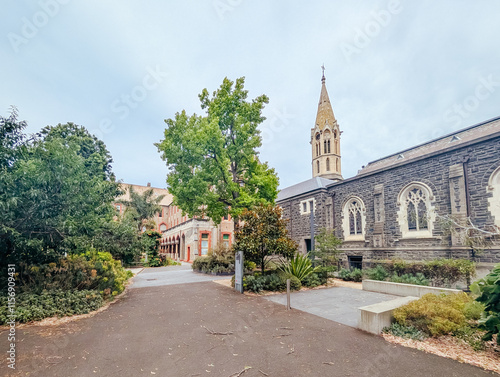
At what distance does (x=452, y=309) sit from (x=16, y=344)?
8655 mm

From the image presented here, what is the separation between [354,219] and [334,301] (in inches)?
425

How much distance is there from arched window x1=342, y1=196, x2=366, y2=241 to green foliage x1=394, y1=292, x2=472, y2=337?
11958mm

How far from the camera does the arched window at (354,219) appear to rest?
1795 centimetres

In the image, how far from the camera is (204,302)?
898cm

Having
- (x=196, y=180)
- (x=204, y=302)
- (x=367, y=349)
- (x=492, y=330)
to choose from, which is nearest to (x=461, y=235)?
(x=492, y=330)

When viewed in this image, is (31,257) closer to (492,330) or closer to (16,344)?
(16,344)

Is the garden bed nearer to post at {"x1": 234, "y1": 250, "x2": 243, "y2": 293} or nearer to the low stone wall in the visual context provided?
the low stone wall

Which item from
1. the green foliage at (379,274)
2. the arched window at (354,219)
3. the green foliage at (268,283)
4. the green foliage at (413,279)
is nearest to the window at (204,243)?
the arched window at (354,219)

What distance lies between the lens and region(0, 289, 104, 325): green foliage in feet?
21.3

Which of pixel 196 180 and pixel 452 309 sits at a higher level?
pixel 196 180

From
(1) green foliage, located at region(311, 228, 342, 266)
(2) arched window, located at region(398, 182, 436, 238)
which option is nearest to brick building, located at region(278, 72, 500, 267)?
(2) arched window, located at region(398, 182, 436, 238)

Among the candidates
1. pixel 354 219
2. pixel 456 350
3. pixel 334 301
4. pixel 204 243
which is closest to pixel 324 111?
pixel 354 219

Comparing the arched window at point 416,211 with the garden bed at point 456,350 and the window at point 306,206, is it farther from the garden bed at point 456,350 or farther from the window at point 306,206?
the garden bed at point 456,350

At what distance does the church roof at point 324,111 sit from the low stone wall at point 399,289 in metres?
31.8
